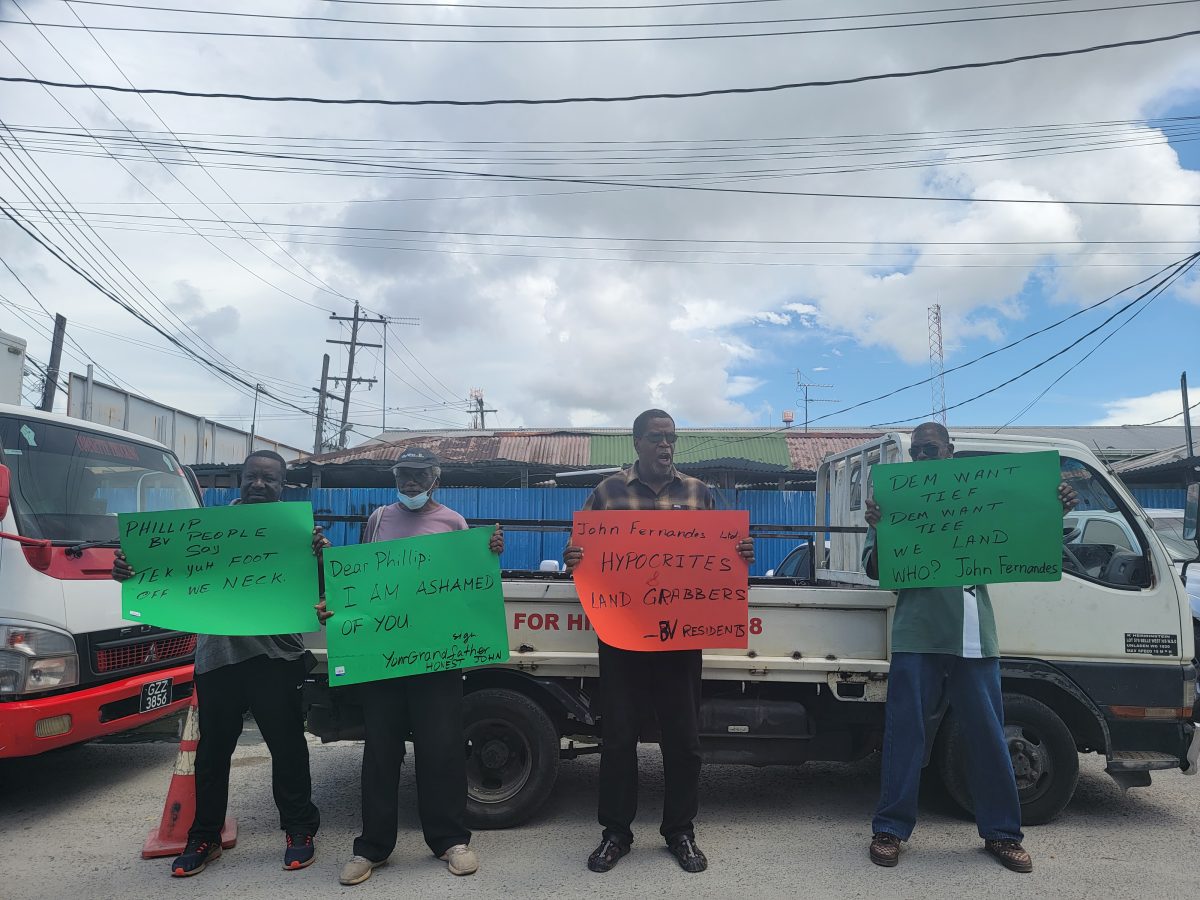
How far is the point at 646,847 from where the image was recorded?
4.07 meters

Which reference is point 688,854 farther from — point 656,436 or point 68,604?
point 68,604

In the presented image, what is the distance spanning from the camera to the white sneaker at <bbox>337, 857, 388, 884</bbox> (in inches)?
142

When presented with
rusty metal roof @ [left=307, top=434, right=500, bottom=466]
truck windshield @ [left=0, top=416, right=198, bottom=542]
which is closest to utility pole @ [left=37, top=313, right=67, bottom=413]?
rusty metal roof @ [left=307, top=434, right=500, bottom=466]

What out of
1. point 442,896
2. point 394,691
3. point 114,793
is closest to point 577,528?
point 394,691

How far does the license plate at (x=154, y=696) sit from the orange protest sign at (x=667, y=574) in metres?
2.84

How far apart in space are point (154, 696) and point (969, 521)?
185 inches

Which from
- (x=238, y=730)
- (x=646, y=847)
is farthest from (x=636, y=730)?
(x=238, y=730)

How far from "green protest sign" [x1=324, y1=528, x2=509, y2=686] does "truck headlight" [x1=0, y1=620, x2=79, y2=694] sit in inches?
66.6

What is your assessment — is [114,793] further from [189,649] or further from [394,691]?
[394,691]

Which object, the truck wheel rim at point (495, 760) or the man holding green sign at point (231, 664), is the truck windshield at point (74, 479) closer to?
the man holding green sign at point (231, 664)

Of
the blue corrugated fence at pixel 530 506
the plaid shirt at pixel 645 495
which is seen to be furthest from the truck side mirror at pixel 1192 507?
the blue corrugated fence at pixel 530 506

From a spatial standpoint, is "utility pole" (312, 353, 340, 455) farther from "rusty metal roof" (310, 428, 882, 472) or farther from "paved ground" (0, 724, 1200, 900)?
"paved ground" (0, 724, 1200, 900)

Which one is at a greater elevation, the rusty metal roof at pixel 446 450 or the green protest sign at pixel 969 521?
the rusty metal roof at pixel 446 450

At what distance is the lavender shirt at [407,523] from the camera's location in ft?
13.1
